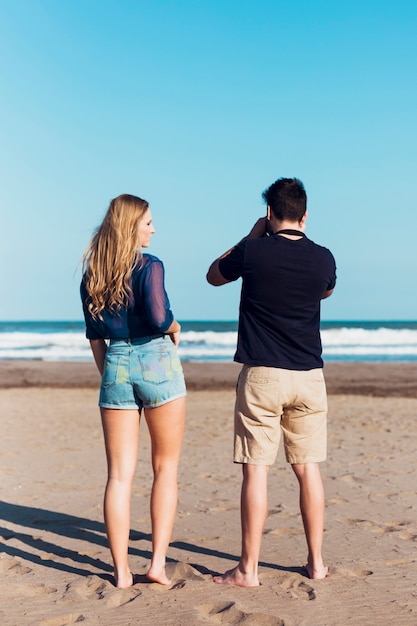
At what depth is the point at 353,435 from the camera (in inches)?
343

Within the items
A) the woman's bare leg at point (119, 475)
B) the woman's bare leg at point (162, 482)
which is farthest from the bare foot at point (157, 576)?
the woman's bare leg at point (119, 475)

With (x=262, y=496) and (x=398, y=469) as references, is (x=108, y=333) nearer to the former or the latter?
(x=262, y=496)

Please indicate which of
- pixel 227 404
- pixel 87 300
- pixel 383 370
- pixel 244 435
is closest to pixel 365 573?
pixel 244 435

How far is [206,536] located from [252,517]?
1240 millimetres

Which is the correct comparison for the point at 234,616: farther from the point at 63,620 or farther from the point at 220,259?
the point at 220,259

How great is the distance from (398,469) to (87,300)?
423cm

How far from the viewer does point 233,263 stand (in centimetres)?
352

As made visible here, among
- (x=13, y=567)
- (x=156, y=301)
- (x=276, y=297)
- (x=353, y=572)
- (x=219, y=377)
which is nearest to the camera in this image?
(x=156, y=301)

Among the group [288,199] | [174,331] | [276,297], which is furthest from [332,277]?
[174,331]

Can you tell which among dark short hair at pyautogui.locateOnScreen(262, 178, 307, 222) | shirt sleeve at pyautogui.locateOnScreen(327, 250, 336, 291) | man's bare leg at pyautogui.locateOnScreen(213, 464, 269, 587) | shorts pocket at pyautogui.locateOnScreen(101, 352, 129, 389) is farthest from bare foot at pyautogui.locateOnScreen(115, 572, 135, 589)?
dark short hair at pyautogui.locateOnScreen(262, 178, 307, 222)

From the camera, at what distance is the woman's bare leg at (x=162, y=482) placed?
3539 millimetres

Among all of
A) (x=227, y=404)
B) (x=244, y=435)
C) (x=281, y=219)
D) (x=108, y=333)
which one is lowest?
(x=227, y=404)

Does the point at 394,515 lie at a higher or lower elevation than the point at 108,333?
lower

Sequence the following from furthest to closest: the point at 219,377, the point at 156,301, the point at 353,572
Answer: the point at 219,377 < the point at 353,572 < the point at 156,301
